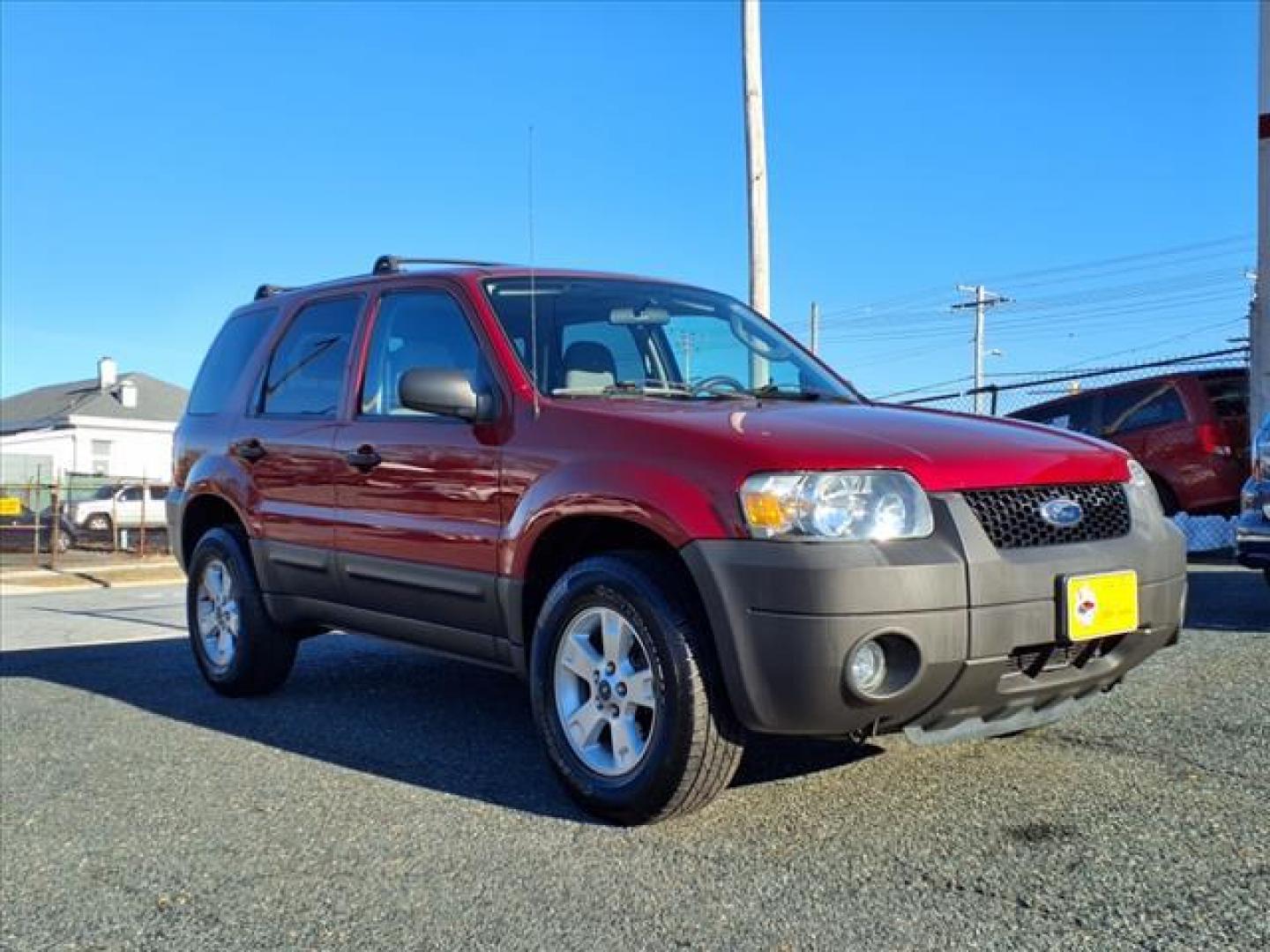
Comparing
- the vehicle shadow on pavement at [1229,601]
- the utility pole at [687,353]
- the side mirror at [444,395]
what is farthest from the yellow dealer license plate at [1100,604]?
the vehicle shadow on pavement at [1229,601]

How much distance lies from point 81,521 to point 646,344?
87.8 feet

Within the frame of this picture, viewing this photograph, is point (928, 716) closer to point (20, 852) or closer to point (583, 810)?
point (583, 810)

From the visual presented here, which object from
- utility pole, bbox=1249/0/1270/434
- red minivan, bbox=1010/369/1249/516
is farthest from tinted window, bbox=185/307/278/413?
utility pole, bbox=1249/0/1270/434

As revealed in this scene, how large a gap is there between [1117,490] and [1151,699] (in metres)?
1.50

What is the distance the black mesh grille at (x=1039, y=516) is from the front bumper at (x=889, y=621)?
5 centimetres

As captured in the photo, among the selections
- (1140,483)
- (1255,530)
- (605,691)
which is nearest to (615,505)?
(605,691)

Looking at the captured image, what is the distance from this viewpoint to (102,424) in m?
46.8

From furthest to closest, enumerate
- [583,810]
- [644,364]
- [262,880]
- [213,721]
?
1. [213,721]
2. [644,364]
3. [583,810]
4. [262,880]

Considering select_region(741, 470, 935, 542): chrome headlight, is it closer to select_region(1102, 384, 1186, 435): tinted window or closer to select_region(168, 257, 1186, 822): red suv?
select_region(168, 257, 1186, 822): red suv

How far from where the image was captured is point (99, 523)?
A: 28.2 meters

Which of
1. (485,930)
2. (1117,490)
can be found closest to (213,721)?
(485,930)

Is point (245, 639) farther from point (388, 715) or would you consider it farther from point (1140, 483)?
point (1140, 483)

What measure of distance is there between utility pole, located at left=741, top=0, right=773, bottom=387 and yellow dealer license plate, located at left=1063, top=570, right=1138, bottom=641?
8.03m

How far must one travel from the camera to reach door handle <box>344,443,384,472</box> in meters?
4.54
